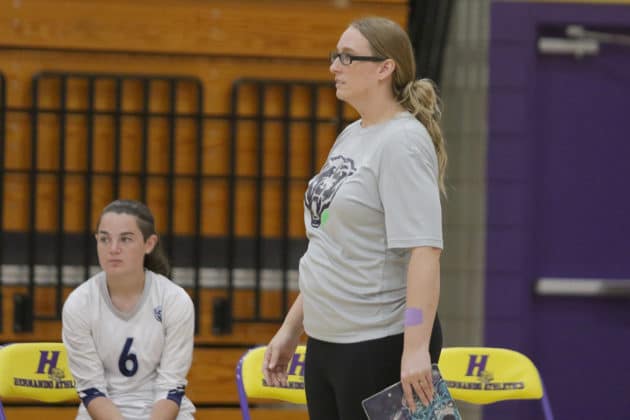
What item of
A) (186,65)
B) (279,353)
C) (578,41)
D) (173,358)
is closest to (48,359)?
(173,358)

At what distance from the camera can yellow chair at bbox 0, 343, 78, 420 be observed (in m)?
3.80

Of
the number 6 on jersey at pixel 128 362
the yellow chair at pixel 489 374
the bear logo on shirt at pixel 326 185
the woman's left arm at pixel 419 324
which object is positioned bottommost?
the yellow chair at pixel 489 374

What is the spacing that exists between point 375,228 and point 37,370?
183 centimetres

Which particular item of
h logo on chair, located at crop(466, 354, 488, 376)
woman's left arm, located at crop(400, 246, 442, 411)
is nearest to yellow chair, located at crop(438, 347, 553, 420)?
h logo on chair, located at crop(466, 354, 488, 376)

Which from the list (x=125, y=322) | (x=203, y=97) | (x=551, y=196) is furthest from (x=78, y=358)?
(x=551, y=196)

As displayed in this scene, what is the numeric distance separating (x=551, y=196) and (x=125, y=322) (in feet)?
9.03

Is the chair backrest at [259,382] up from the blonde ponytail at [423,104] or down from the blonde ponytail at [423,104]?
down

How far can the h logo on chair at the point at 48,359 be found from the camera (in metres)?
3.83

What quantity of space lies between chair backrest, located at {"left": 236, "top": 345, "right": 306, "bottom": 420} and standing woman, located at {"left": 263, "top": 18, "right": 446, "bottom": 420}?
1.18 meters

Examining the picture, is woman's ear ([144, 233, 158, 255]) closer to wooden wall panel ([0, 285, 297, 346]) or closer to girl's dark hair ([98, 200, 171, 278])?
girl's dark hair ([98, 200, 171, 278])

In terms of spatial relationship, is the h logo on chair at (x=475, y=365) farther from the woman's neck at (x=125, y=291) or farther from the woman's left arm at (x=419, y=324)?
the woman's left arm at (x=419, y=324)

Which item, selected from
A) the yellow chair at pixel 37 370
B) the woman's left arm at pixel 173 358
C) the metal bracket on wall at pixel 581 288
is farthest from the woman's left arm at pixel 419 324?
the metal bracket on wall at pixel 581 288

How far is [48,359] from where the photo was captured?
3.83m

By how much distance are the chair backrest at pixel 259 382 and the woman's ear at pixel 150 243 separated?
49 centimetres
